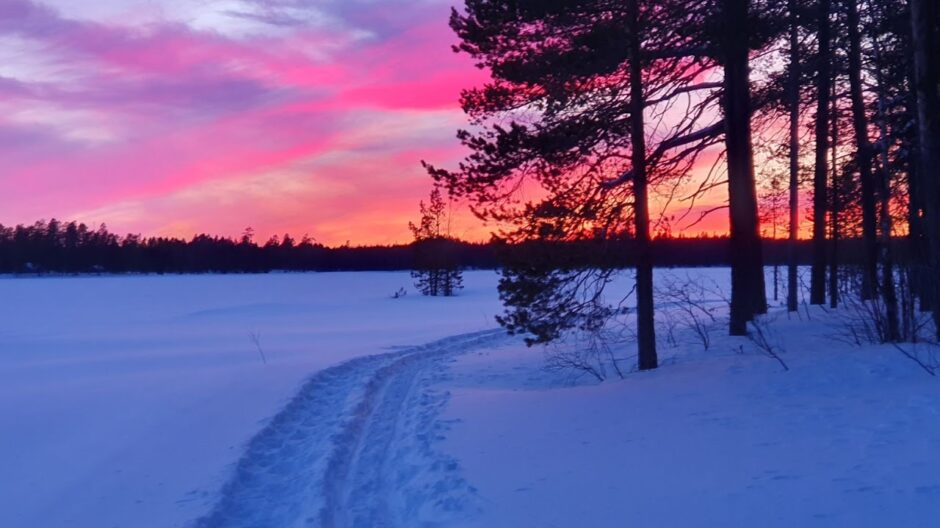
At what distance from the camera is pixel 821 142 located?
19.0m

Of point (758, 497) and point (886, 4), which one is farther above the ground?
point (886, 4)

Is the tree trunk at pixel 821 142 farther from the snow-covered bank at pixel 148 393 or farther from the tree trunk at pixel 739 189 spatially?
the snow-covered bank at pixel 148 393

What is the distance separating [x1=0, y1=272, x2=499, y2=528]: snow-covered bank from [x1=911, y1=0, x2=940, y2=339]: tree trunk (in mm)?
8637

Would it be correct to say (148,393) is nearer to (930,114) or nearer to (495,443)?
(495,443)

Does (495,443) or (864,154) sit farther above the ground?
(864,154)

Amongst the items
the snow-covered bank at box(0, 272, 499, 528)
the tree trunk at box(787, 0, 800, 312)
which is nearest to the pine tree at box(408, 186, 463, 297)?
the snow-covered bank at box(0, 272, 499, 528)

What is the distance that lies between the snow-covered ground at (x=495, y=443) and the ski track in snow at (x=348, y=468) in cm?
3

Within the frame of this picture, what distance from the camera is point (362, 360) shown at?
19438mm

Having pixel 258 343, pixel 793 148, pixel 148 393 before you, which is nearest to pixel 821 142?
pixel 793 148

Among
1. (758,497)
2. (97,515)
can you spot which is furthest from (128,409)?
(758,497)

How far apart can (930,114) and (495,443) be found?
658cm

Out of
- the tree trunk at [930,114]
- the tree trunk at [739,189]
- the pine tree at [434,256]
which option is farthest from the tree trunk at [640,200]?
the pine tree at [434,256]

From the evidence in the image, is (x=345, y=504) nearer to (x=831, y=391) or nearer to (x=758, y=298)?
(x=831, y=391)

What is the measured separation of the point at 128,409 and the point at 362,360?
289 inches
